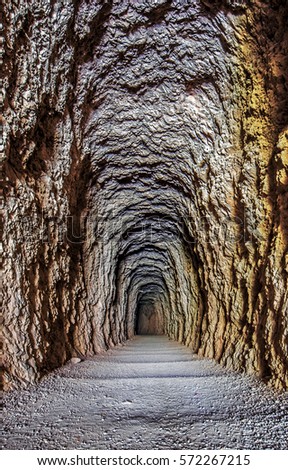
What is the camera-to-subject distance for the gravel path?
5.51ft

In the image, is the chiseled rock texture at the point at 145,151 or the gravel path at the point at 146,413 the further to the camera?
the chiseled rock texture at the point at 145,151

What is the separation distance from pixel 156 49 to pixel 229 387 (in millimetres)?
3335

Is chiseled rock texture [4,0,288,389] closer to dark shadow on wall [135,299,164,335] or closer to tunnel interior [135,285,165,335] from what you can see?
tunnel interior [135,285,165,335]

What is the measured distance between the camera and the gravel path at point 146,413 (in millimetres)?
1681

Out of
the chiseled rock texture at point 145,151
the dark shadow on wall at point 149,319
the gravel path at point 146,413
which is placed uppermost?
the chiseled rock texture at point 145,151

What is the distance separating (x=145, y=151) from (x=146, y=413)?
3.42 metres

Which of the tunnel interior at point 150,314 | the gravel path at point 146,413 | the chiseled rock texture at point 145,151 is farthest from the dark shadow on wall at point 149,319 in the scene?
the gravel path at point 146,413

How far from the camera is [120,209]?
552 centimetres

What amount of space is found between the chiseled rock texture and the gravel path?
0.30 m

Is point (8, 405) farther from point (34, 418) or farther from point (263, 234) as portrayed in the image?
point (263, 234)

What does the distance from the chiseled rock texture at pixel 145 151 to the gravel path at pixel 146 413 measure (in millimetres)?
304

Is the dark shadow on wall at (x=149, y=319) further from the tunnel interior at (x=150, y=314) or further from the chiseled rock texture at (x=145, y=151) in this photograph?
the chiseled rock texture at (x=145, y=151)
